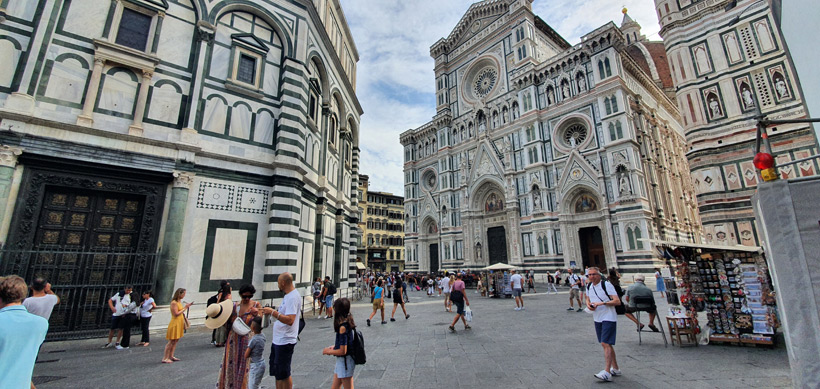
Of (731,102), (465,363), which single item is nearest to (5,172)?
(465,363)

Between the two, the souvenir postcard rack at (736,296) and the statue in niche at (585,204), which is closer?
the souvenir postcard rack at (736,296)

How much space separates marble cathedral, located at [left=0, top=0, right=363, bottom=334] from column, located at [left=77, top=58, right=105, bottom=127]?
0.10ft

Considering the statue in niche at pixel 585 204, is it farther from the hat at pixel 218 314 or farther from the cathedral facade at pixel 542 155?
the hat at pixel 218 314

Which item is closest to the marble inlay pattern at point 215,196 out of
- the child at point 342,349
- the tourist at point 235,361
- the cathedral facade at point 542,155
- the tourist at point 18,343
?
the tourist at point 235,361

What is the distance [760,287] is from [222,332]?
10.9 meters

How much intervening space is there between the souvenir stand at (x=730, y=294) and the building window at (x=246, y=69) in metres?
12.9

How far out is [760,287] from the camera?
621 centimetres

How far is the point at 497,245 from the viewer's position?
30.3 metres

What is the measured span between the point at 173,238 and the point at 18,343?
7.81 metres

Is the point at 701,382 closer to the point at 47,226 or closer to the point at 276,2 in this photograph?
the point at 47,226

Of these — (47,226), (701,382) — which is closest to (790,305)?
(701,382)

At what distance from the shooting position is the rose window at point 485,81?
34.1 metres

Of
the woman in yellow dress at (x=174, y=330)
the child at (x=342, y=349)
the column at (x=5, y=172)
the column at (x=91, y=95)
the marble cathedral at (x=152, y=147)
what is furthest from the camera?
the column at (x=91, y=95)

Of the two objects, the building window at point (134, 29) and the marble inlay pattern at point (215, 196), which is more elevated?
the building window at point (134, 29)
